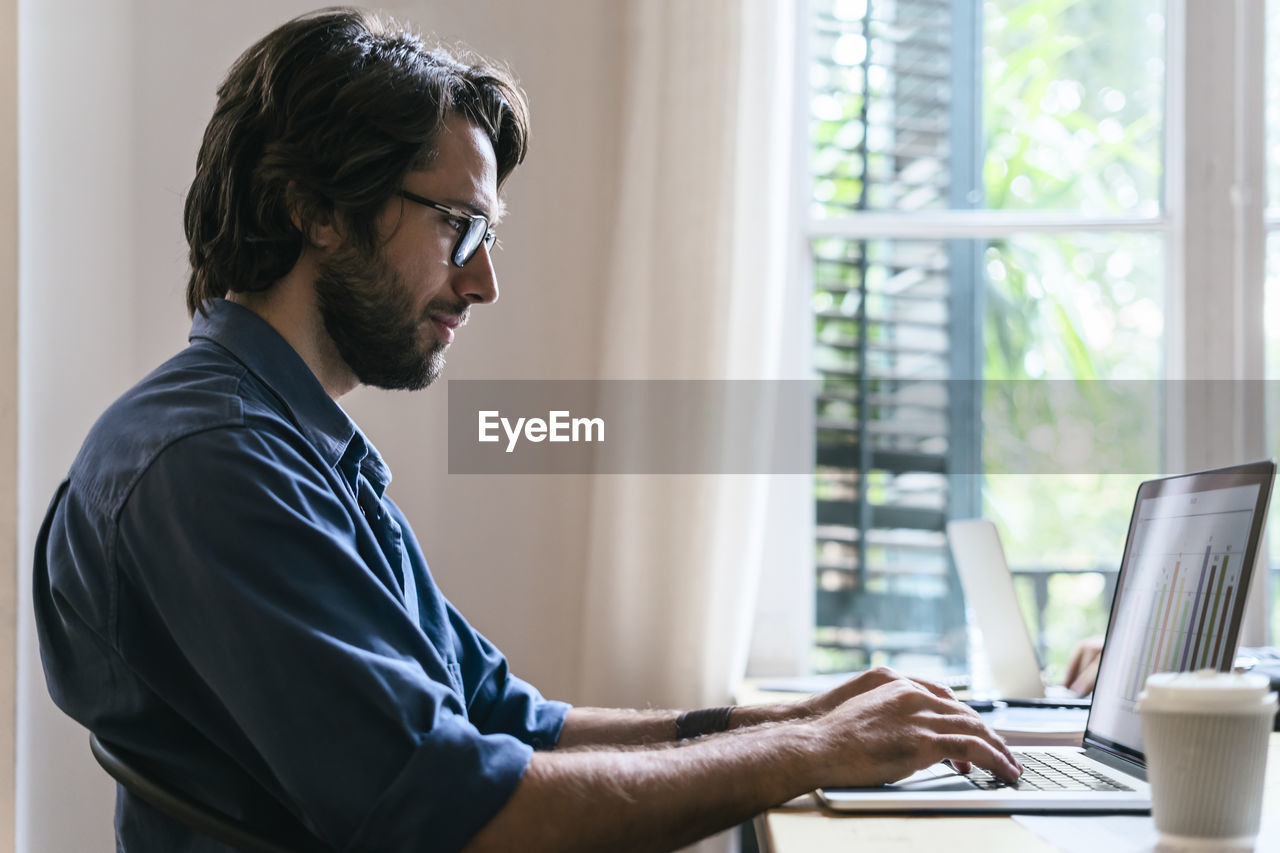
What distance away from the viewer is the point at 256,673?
3.02 feet

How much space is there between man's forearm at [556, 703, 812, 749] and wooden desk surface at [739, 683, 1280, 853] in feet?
1.08

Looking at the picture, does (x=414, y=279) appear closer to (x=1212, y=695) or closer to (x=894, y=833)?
(x=894, y=833)

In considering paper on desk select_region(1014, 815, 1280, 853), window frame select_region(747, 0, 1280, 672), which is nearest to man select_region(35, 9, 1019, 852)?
paper on desk select_region(1014, 815, 1280, 853)

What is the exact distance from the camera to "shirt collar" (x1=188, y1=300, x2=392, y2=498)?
1187mm

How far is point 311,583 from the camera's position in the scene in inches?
37.7

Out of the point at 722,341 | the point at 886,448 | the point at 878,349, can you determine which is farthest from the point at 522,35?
the point at 886,448

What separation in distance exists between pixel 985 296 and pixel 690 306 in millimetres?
769

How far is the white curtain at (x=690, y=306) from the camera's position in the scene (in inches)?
91.6

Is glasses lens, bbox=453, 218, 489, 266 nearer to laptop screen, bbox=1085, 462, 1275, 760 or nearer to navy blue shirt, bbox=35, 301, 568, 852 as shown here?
navy blue shirt, bbox=35, 301, 568, 852

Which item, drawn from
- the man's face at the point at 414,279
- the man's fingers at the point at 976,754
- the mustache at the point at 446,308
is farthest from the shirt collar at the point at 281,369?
the man's fingers at the point at 976,754

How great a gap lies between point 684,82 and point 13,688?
5.77 feet
